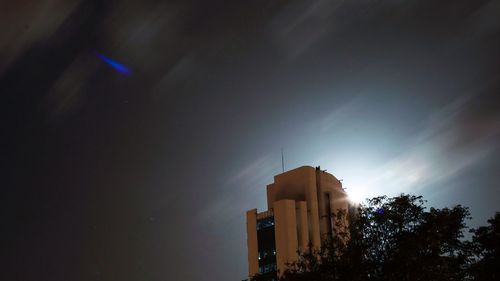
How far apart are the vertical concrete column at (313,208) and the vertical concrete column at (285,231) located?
186 inches

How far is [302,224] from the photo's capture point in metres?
162

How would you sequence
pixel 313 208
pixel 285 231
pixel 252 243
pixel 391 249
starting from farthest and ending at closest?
pixel 252 243 → pixel 313 208 → pixel 285 231 → pixel 391 249

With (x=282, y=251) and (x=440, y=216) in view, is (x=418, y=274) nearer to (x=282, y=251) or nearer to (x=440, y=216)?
(x=440, y=216)

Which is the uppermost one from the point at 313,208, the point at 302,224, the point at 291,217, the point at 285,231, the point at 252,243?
the point at 313,208

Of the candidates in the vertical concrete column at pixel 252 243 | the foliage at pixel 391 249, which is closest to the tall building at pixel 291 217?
the vertical concrete column at pixel 252 243

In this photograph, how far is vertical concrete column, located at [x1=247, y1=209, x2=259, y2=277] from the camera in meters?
169

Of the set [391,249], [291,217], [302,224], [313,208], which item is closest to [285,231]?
[291,217]

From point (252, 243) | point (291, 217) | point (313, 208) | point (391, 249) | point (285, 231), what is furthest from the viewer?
point (252, 243)

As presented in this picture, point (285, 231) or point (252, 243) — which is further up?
point (285, 231)

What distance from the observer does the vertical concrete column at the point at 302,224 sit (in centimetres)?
16150

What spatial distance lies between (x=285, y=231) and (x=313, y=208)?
10.4m

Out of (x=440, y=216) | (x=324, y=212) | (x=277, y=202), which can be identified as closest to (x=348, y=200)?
(x=324, y=212)

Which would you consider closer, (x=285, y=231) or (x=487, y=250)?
(x=487, y=250)

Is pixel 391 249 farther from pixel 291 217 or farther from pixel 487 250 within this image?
pixel 291 217
